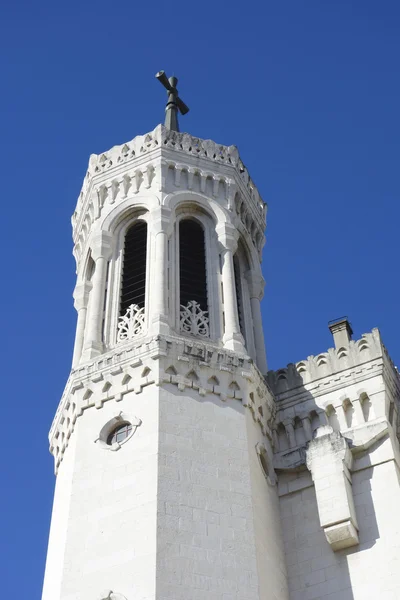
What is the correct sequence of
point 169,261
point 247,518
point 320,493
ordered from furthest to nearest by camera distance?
point 169,261 → point 320,493 → point 247,518

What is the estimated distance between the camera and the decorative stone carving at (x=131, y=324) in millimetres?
23917

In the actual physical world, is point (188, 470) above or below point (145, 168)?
below

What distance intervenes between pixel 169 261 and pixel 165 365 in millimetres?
4034

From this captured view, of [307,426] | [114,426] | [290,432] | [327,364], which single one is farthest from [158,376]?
[327,364]

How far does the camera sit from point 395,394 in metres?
24.5

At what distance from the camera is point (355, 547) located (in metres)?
20.7

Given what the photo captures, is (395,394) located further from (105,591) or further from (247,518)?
(105,591)

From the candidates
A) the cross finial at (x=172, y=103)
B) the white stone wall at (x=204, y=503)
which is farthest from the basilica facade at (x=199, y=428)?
the cross finial at (x=172, y=103)

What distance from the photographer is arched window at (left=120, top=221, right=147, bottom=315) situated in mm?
25250

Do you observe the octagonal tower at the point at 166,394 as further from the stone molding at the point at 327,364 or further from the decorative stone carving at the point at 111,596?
the stone molding at the point at 327,364

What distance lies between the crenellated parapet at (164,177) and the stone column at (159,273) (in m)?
0.69

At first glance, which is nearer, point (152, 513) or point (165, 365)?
point (152, 513)

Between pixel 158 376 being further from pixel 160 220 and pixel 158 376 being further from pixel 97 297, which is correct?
pixel 160 220

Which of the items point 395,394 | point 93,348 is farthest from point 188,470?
point 395,394
